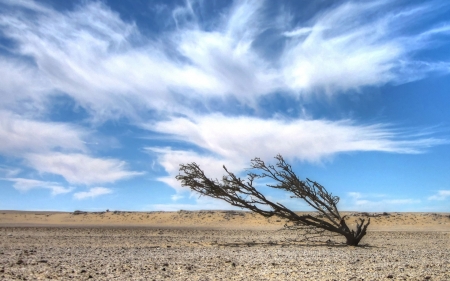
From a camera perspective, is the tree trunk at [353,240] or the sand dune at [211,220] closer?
the tree trunk at [353,240]

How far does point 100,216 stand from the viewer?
48.9 meters

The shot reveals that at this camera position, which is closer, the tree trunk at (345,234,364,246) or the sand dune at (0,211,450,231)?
the tree trunk at (345,234,364,246)

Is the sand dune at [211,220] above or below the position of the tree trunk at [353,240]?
above

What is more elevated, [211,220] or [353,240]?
[211,220]

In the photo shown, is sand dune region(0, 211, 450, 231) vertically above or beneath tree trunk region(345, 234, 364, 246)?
above

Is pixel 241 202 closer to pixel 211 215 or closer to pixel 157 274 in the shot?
pixel 157 274

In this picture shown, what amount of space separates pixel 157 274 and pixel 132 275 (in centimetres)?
48

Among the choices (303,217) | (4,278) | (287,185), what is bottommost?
(4,278)

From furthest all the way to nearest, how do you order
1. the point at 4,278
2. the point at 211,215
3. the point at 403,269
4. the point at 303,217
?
the point at 211,215 → the point at 303,217 → the point at 403,269 → the point at 4,278

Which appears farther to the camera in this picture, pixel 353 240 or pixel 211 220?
pixel 211 220

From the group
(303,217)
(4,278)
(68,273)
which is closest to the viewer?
(4,278)

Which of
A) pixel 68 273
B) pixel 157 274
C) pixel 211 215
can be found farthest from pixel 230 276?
pixel 211 215

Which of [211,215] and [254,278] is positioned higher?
[211,215]

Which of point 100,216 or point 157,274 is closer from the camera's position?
point 157,274
